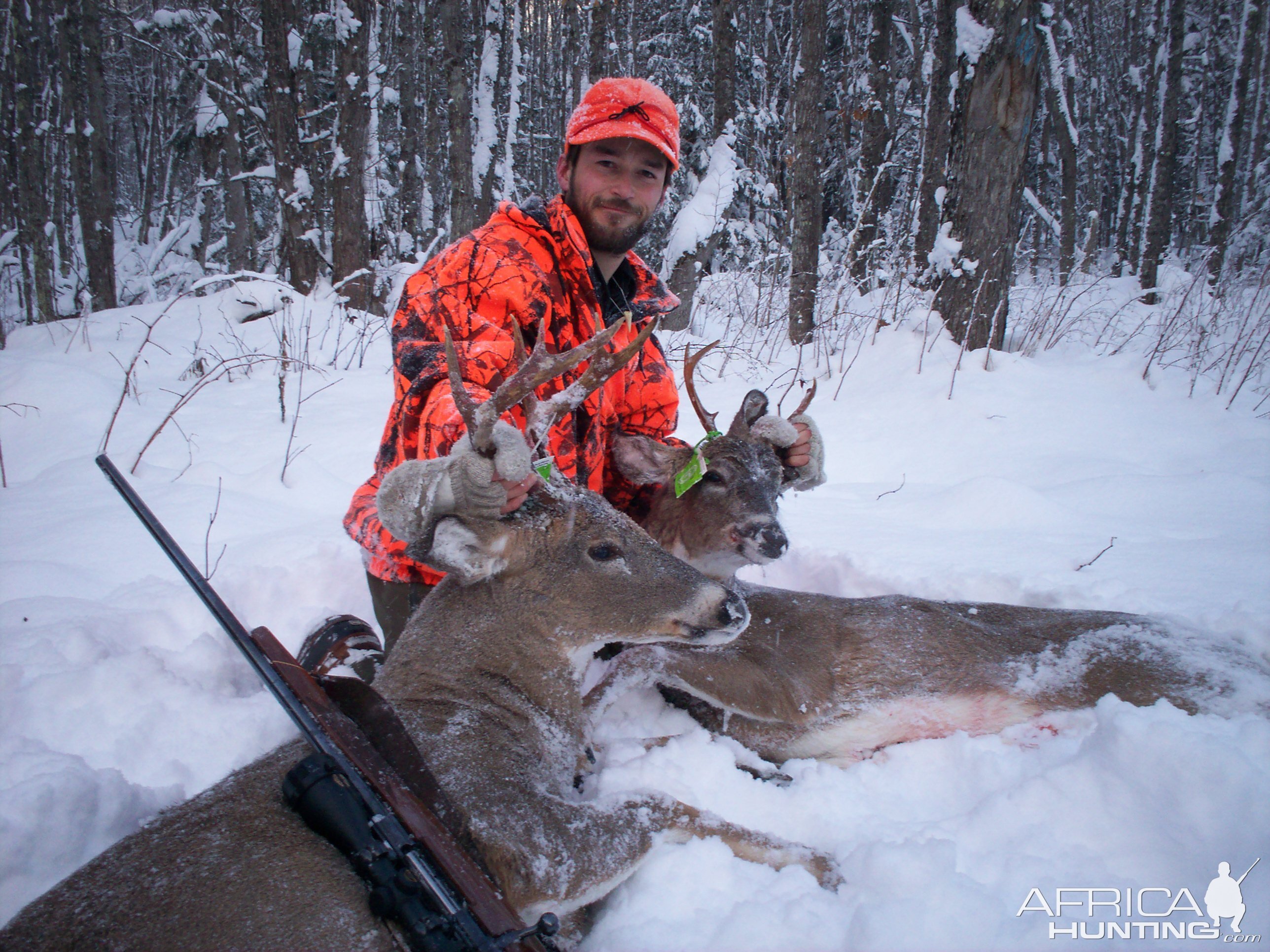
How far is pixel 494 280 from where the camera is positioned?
9.11 feet

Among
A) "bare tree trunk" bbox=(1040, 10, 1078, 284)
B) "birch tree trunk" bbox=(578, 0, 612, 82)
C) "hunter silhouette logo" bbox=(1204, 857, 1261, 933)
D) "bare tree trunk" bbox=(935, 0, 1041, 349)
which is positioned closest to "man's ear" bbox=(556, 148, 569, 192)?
"hunter silhouette logo" bbox=(1204, 857, 1261, 933)

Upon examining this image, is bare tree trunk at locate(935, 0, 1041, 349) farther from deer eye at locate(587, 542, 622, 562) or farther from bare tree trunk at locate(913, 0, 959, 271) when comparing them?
deer eye at locate(587, 542, 622, 562)

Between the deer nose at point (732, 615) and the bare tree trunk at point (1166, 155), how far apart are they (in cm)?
1452

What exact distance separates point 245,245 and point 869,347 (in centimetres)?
1716

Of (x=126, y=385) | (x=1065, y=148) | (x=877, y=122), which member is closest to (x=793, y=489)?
(x=126, y=385)

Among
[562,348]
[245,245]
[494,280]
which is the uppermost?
[494,280]

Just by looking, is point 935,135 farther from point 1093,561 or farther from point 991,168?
point 1093,561

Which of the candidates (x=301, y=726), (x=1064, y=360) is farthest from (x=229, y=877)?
(x=1064, y=360)

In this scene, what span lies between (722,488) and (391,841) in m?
2.16

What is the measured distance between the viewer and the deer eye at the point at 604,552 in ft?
7.27

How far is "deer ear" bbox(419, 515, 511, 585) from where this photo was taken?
6.26ft

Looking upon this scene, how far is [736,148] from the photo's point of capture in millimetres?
12508

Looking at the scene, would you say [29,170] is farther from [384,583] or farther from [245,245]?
[384,583]

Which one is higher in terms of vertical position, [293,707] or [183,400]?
[293,707]
